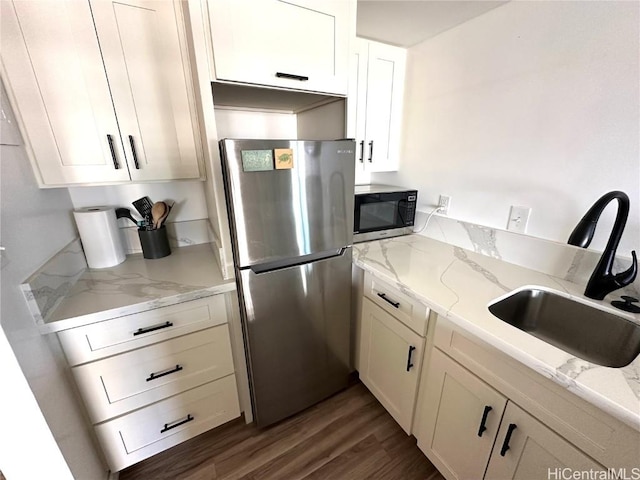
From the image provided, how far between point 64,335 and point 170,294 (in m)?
0.36

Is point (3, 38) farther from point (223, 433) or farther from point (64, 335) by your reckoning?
point (223, 433)

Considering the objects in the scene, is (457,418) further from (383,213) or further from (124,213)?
(124,213)

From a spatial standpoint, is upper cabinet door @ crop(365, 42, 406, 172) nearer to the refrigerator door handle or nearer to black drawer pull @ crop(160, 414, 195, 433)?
the refrigerator door handle

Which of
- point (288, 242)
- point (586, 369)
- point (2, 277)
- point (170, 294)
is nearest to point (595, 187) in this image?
point (586, 369)

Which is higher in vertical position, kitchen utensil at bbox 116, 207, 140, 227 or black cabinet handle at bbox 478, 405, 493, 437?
kitchen utensil at bbox 116, 207, 140, 227

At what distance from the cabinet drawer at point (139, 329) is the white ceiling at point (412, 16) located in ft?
5.26

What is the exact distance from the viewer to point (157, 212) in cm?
145

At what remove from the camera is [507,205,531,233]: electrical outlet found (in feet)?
4.25

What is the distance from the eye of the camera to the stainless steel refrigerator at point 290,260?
42.7 inches

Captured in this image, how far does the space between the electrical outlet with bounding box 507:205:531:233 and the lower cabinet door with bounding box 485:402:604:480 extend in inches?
34.0

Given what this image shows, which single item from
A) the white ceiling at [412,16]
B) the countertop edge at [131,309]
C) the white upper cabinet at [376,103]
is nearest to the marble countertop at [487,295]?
the white upper cabinet at [376,103]

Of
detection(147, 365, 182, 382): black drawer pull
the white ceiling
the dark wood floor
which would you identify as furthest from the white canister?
the white ceiling

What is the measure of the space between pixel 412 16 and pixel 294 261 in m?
1.40

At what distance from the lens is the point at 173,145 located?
1.28 metres
